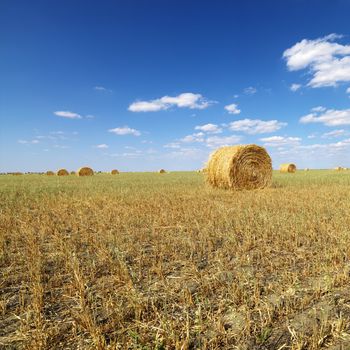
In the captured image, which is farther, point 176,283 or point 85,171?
point 85,171

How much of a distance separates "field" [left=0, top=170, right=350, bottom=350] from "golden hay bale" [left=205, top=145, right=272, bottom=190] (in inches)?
287

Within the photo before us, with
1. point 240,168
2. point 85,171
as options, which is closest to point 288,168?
point 85,171

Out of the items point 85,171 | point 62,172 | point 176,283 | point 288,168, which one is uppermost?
point 62,172

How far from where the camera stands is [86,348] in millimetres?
2410

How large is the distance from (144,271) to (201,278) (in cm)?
82

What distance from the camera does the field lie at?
253 cm

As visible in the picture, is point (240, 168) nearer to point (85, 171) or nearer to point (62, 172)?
point (85, 171)

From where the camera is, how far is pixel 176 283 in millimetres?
3506

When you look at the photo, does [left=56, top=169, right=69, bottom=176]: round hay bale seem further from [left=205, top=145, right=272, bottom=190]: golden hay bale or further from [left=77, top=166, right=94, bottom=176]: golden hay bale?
[left=205, top=145, right=272, bottom=190]: golden hay bale

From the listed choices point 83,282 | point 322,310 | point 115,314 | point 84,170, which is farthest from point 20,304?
point 84,170

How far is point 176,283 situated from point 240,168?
440 inches

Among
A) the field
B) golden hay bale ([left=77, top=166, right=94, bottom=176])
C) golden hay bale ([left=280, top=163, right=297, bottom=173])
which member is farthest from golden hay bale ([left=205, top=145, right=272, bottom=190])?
golden hay bale ([left=280, top=163, right=297, bottom=173])

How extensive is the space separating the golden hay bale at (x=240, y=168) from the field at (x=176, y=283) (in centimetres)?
728

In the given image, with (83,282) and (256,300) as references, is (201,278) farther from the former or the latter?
(83,282)
